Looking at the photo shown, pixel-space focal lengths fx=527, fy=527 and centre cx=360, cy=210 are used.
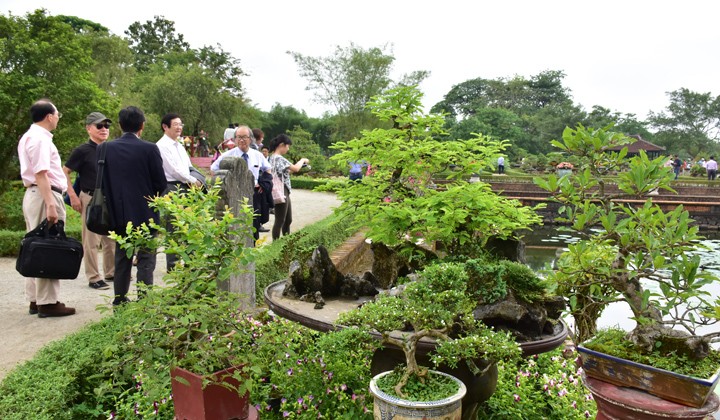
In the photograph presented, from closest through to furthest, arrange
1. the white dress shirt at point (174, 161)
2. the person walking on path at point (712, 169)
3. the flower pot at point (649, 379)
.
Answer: the flower pot at point (649, 379), the white dress shirt at point (174, 161), the person walking on path at point (712, 169)

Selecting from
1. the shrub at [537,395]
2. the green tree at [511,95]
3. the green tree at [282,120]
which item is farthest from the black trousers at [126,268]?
the green tree at [511,95]

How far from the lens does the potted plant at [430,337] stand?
2.17 meters

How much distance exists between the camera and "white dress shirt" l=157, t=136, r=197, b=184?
195 inches

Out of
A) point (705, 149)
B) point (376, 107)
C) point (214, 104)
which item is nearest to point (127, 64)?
point (214, 104)

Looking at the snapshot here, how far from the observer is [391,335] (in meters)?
2.61

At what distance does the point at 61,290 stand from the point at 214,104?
84.7 ft

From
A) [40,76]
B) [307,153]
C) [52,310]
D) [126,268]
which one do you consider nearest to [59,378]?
[126,268]

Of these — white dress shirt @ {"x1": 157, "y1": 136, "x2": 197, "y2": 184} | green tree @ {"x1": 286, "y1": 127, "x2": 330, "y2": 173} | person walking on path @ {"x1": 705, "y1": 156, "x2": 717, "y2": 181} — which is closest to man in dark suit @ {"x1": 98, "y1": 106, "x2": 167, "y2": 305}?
white dress shirt @ {"x1": 157, "y1": 136, "x2": 197, "y2": 184}

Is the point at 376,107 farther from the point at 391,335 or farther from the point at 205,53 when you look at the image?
the point at 205,53

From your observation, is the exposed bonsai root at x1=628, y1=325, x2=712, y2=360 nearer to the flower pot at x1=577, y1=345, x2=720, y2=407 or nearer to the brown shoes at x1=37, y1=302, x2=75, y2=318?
the flower pot at x1=577, y1=345, x2=720, y2=407

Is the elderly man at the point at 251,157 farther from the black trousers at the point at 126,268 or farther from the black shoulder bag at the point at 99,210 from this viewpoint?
the black shoulder bag at the point at 99,210

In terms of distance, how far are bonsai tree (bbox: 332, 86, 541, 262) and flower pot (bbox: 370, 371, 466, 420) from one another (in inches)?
44.1

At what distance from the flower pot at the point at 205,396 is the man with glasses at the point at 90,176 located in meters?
3.13

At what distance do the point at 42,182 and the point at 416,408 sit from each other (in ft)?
11.6
